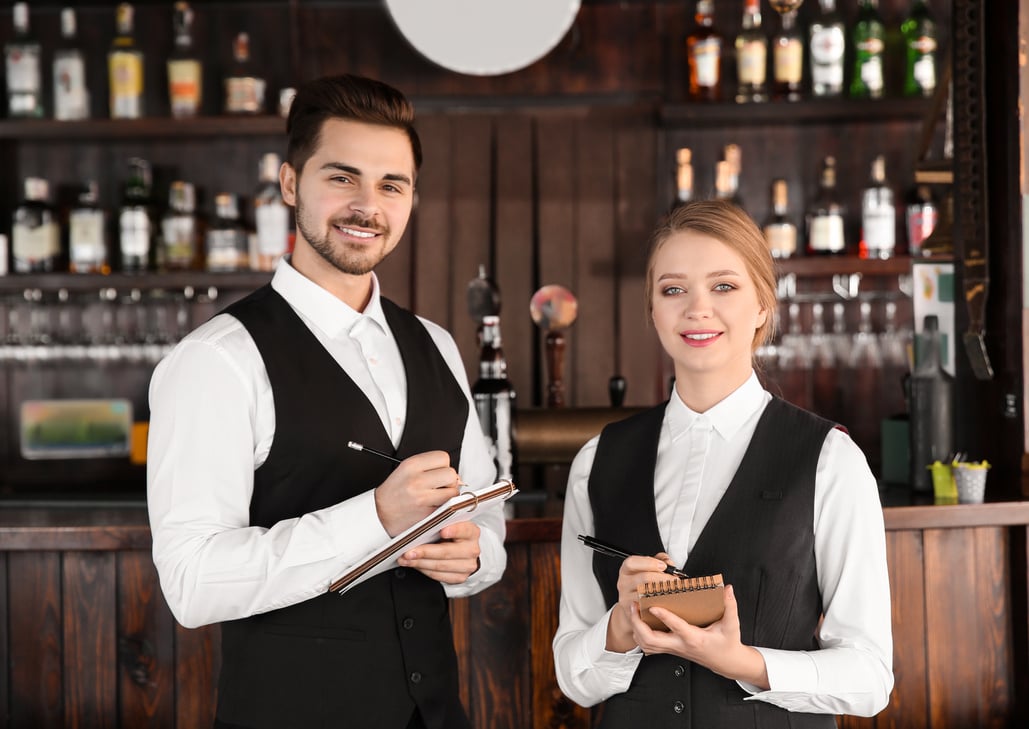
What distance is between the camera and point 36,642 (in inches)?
72.9

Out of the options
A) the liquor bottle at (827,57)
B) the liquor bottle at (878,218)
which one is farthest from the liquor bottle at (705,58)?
the liquor bottle at (878,218)

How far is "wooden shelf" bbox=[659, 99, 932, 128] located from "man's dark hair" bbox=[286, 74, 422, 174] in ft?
5.09

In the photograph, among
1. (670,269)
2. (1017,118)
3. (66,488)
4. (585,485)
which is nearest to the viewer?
(670,269)

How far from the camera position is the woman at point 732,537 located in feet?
3.79

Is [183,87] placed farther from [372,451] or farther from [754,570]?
[754,570]

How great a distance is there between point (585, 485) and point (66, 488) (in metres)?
2.06

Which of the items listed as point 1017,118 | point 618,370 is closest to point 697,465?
point 1017,118

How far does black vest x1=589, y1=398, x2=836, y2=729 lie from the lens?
3.94 feet

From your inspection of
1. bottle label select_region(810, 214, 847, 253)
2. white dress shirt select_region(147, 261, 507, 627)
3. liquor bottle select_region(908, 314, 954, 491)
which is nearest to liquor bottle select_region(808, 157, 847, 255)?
bottle label select_region(810, 214, 847, 253)

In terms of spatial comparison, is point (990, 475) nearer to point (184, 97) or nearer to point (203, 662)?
point (203, 662)

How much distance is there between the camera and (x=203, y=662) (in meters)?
1.84

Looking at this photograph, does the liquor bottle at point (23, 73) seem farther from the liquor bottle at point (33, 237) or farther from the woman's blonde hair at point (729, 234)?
the woman's blonde hair at point (729, 234)

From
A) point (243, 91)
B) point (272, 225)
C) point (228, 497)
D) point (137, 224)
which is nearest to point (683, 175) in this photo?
point (272, 225)

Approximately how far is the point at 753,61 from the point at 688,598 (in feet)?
7.16
